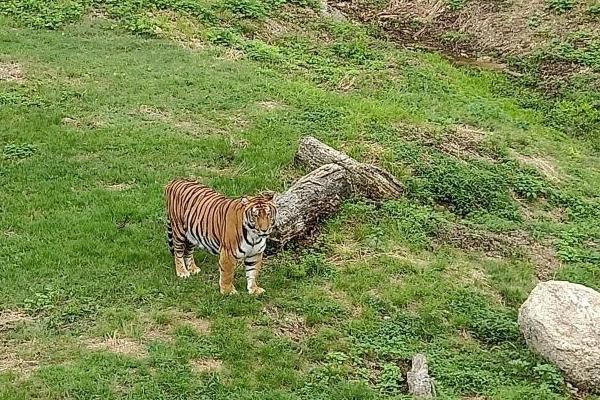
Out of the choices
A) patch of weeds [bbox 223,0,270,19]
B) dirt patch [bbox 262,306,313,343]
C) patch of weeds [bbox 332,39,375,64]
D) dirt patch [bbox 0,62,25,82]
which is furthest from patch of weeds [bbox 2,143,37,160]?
patch of weeds [bbox 223,0,270,19]

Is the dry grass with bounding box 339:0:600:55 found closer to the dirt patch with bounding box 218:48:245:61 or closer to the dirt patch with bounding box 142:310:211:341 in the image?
the dirt patch with bounding box 218:48:245:61

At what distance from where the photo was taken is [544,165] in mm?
11391

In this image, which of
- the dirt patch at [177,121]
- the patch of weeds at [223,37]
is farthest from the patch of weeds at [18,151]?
the patch of weeds at [223,37]

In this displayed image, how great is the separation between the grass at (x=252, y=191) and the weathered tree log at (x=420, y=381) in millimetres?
104

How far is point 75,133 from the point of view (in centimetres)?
1077

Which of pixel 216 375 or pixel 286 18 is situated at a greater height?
pixel 216 375

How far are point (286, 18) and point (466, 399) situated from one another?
1197 cm

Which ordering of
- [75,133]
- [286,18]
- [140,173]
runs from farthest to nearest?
[286,18], [75,133], [140,173]

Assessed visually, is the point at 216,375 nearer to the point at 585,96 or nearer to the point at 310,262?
the point at 310,262

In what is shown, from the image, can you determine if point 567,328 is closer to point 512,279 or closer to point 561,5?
point 512,279

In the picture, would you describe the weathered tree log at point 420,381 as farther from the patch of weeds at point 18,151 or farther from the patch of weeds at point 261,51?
the patch of weeds at point 261,51

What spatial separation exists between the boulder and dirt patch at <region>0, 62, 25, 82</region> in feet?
27.1

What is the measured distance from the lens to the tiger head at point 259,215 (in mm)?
7016

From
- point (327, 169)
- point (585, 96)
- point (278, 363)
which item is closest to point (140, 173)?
point (327, 169)
